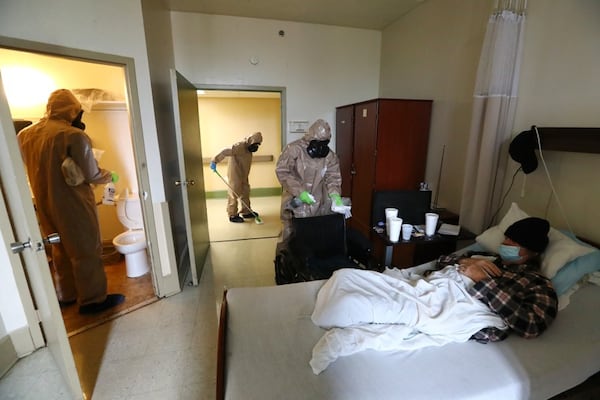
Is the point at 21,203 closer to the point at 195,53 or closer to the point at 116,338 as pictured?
the point at 116,338

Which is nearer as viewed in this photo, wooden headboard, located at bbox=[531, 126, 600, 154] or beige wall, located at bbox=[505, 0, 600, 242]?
wooden headboard, located at bbox=[531, 126, 600, 154]

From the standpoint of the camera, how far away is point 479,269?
58.9 inches

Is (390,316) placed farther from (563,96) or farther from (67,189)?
(67,189)

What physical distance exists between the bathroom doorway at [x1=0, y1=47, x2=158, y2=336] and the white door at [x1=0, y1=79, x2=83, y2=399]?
0.86 metres

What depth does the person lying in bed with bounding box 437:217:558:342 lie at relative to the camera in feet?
3.96

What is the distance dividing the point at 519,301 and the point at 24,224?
2.19 metres

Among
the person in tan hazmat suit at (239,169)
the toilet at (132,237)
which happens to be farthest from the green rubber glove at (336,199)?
the person in tan hazmat suit at (239,169)

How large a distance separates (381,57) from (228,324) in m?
3.76

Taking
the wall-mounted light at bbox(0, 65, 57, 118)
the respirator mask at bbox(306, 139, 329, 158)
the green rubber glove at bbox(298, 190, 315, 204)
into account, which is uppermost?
the wall-mounted light at bbox(0, 65, 57, 118)

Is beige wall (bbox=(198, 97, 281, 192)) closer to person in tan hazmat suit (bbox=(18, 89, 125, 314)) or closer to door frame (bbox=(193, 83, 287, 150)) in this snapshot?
door frame (bbox=(193, 83, 287, 150))

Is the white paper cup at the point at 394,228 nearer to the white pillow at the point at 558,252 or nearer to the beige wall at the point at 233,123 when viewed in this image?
the white pillow at the point at 558,252

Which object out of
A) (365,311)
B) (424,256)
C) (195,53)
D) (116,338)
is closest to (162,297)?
(116,338)

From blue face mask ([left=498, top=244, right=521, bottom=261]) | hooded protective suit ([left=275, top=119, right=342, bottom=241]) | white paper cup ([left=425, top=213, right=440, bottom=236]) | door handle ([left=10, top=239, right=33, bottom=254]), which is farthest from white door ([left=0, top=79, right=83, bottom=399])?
blue face mask ([left=498, top=244, right=521, bottom=261])

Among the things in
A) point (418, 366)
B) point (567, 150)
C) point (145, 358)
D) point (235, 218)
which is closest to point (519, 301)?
point (418, 366)
